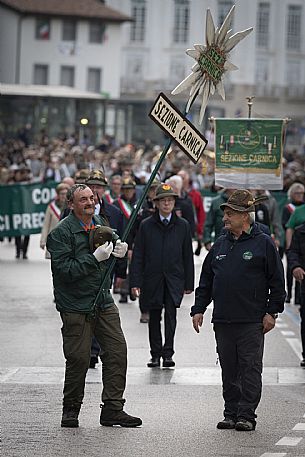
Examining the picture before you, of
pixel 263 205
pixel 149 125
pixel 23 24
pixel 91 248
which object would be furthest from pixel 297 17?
pixel 91 248

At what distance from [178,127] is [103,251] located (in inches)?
47.3

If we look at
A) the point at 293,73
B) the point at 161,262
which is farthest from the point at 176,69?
the point at 161,262

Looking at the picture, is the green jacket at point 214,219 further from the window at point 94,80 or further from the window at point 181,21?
the window at point 181,21

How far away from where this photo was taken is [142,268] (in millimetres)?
14523

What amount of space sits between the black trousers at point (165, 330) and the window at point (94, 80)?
76.2 meters

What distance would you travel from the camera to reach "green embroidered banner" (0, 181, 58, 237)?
2852 centimetres

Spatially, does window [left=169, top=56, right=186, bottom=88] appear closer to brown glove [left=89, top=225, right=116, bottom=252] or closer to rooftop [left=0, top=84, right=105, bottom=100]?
rooftop [left=0, top=84, right=105, bottom=100]

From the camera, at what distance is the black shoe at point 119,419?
10.7m

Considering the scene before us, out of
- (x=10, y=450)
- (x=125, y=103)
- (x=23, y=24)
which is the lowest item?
(x=10, y=450)

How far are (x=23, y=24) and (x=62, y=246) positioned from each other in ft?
250

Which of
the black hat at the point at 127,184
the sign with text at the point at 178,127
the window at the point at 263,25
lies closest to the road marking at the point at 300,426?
the sign with text at the point at 178,127

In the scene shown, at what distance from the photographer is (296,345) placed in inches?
635

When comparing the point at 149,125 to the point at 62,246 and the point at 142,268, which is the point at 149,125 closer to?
the point at 142,268

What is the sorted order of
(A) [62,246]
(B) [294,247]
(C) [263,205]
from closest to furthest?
1. (A) [62,246]
2. (B) [294,247]
3. (C) [263,205]
